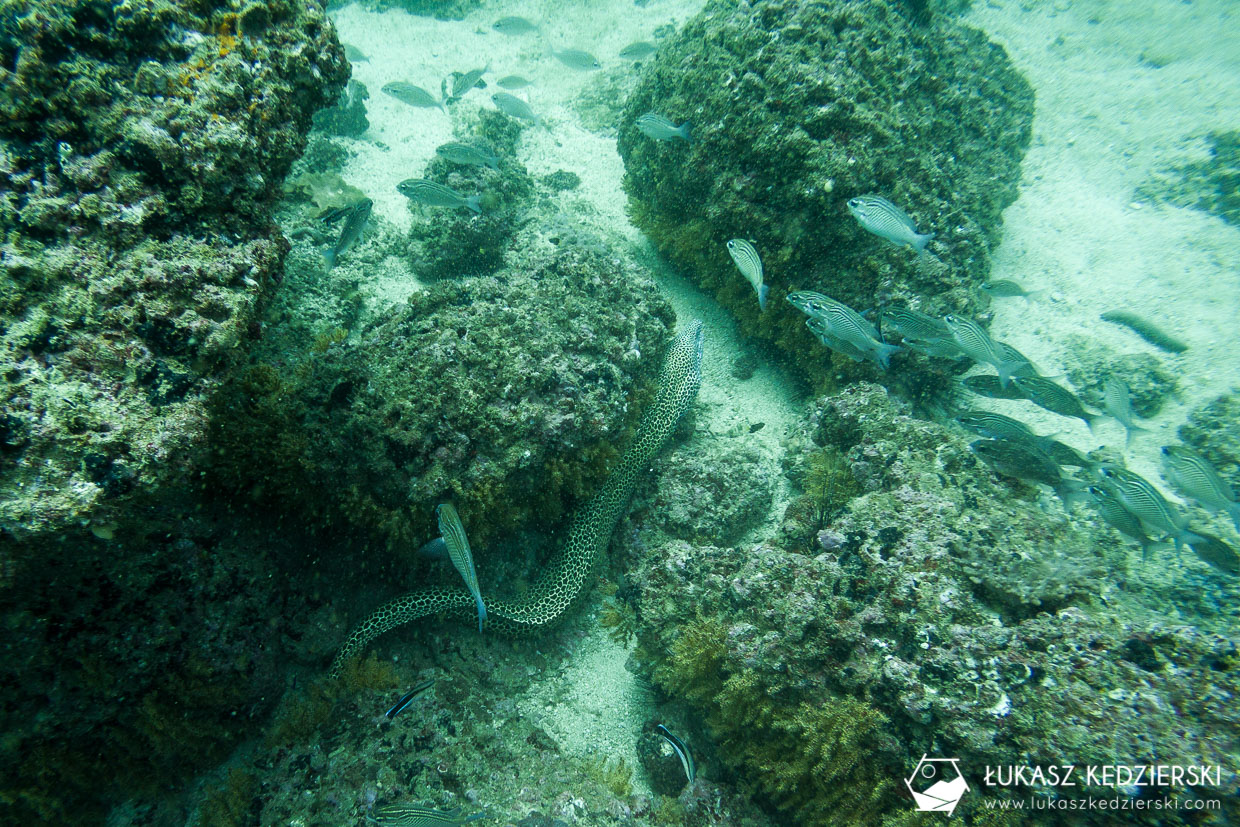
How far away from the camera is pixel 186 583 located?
321 centimetres

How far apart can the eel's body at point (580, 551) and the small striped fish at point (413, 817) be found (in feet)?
Result: 4.35

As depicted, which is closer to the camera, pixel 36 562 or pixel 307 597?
pixel 36 562

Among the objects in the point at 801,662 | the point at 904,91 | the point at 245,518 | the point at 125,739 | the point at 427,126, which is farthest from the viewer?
the point at 427,126

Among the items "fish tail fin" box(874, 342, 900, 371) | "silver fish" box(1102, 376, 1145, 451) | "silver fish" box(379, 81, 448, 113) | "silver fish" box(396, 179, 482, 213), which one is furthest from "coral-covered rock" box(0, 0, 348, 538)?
"silver fish" box(1102, 376, 1145, 451)

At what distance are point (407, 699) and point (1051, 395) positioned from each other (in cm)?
687

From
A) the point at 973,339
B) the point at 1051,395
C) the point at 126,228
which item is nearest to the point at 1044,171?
the point at 1051,395

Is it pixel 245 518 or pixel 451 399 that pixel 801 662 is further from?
pixel 245 518

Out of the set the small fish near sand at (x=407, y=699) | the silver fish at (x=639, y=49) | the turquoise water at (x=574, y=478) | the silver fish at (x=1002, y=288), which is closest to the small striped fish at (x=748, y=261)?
the turquoise water at (x=574, y=478)

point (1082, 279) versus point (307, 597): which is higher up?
point (1082, 279)

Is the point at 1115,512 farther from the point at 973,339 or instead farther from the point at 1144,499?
the point at 973,339

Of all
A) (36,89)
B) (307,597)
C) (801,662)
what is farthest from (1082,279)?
(36,89)

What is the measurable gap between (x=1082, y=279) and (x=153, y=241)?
41.2 feet

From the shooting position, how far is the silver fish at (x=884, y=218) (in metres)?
4.55

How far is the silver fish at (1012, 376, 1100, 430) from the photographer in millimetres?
5258
